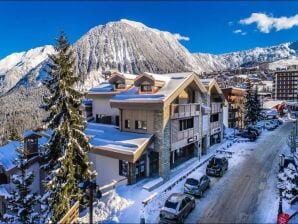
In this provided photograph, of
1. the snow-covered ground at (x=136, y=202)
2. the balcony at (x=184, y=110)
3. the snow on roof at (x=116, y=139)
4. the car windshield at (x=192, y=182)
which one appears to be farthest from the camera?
the balcony at (x=184, y=110)

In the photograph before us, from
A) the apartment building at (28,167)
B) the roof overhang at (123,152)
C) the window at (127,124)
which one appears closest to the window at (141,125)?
the window at (127,124)

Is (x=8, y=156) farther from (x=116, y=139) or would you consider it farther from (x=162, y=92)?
(x=162, y=92)

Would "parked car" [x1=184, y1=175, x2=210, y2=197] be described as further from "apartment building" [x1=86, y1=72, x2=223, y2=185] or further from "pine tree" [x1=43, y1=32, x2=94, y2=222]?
"pine tree" [x1=43, y1=32, x2=94, y2=222]

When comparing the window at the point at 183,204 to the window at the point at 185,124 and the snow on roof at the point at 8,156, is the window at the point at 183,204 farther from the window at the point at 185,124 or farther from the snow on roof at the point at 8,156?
the snow on roof at the point at 8,156

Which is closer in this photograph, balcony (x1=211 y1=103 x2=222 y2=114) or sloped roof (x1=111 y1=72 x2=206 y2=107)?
sloped roof (x1=111 y1=72 x2=206 y2=107)

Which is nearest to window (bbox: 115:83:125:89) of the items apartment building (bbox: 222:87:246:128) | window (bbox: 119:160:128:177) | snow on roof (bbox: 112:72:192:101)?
snow on roof (bbox: 112:72:192:101)

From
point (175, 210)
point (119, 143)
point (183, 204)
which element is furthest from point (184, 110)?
point (175, 210)
